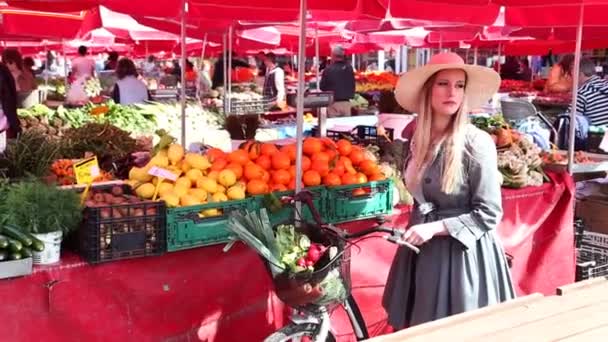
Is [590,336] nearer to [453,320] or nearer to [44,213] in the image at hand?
[453,320]

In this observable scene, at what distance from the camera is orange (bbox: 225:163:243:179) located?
3.82m

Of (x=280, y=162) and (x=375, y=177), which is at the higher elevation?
(x=280, y=162)

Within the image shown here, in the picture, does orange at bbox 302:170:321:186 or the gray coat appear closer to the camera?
the gray coat

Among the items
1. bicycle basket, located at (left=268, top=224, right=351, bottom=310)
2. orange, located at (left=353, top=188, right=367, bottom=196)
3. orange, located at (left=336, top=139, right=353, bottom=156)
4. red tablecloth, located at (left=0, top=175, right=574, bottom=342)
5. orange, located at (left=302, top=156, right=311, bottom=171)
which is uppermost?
orange, located at (left=336, top=139, right=353, bottom=156)

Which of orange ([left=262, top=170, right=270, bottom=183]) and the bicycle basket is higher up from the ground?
orange ([left=262, top=170, right=270, bottom=183])

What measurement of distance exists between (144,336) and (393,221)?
1.78m

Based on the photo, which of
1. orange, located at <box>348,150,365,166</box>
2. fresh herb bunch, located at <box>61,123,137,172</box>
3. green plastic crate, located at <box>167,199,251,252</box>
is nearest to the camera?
green plastic crate, located at <box>167,199,251,252</box>

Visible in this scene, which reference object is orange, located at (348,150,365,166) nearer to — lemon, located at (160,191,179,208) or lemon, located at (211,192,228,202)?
lemon, located at (211,192,228,202)

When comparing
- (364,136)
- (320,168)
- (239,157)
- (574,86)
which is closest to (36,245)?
(239,157)

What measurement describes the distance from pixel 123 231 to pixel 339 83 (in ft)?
27.9

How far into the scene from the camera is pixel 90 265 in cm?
323

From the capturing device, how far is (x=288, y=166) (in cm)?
405

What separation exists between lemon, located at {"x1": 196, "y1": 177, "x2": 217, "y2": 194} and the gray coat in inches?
42.7

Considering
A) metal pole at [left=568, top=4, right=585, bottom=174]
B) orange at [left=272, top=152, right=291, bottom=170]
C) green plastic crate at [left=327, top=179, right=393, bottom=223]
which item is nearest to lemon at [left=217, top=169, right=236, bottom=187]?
orange at [left=272, top=152, right=291, bottom=170]
